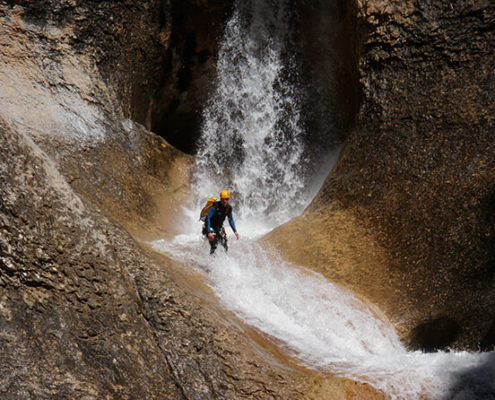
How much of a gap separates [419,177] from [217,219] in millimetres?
4036

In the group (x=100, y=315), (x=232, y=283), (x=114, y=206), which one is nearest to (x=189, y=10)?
(x=114, y=206)

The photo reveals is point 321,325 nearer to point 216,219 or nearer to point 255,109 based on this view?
point 216,219

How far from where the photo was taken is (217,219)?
8.18 metres

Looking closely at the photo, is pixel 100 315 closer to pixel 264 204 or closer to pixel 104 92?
pixel 104 92

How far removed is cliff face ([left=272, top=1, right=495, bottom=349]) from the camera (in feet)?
25.5

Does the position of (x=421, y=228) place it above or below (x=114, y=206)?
above

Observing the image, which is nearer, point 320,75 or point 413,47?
point 413,47

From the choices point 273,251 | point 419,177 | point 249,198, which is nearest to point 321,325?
point 273,251

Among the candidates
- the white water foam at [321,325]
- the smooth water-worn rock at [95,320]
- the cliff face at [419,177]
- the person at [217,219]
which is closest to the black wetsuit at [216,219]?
the person at [217,219]

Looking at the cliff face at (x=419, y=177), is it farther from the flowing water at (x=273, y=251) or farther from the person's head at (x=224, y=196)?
the person's head at (x=224, y=196)

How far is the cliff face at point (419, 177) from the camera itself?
7.76 metres

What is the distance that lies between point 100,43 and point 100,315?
834cm


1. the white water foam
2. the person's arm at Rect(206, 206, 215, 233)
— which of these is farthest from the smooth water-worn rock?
the person's arm at Rect(206, 206, 215, 233)

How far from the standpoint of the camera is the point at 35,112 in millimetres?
9148
